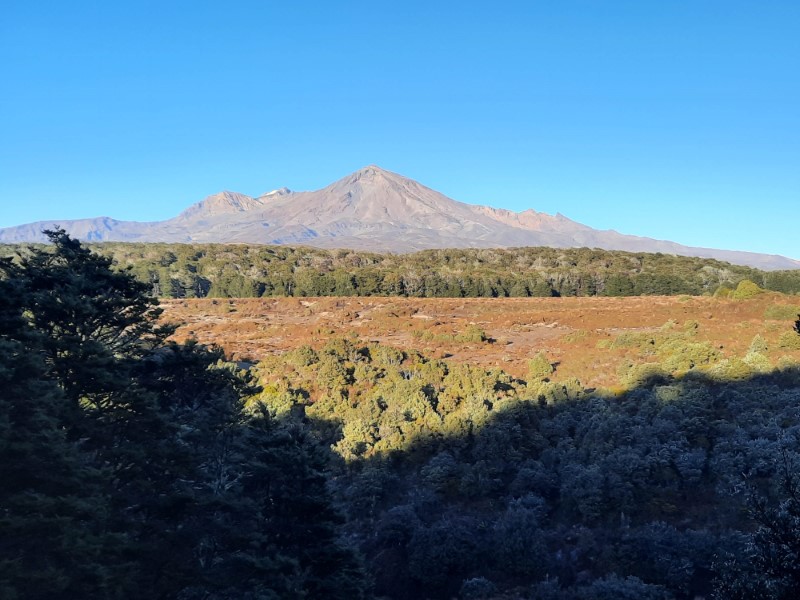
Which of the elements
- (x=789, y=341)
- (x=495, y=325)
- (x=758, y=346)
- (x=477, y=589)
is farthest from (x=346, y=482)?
(x=495, y=325)

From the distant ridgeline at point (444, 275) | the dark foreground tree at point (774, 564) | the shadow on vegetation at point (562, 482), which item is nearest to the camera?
the dark foreground tree at point (774, 564)

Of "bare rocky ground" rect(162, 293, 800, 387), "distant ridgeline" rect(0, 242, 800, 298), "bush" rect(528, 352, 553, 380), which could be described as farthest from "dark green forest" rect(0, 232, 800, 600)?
"distant ridgeline" rect(0, 242, 800, 298)

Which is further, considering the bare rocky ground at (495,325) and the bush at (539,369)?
the bare rocky ground at (495,325)

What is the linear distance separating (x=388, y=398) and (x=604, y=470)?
8.11 m

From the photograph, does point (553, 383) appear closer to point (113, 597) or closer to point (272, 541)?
point (272, 541)

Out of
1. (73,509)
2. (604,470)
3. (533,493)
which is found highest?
(73,509)

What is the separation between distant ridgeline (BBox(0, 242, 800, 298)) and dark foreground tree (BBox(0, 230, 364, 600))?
4262 cm

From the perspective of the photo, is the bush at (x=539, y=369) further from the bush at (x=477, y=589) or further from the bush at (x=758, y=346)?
the bush at (x=477, y=589)

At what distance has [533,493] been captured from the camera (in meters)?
12.2

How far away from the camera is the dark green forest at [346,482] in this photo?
6.00 meters

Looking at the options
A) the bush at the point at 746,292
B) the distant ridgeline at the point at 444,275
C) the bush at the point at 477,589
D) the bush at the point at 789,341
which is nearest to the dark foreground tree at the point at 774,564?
the bush at the point at 477,589

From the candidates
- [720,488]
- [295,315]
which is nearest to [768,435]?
[720,488]

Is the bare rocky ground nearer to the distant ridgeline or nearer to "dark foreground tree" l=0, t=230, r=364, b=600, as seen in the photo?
the distant ridgeline

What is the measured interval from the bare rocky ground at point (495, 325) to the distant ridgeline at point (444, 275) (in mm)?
7798
